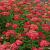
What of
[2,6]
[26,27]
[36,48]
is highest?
[2,6]

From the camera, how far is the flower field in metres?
2.80

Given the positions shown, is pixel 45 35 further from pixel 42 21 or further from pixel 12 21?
pixel 12 21

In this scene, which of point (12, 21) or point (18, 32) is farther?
point (12, 21)

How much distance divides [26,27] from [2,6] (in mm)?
740

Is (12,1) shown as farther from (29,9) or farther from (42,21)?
(42,21)

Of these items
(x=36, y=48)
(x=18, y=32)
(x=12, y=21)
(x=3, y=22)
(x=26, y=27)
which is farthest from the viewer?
(x=3, y=22)

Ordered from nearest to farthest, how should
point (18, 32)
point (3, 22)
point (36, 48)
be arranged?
1. point (36, 48)
2. point (18, 32)
3. point (3, 22)

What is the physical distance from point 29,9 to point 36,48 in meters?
1.20

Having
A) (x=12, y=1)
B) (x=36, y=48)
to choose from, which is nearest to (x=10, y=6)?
(x=12, y=1)

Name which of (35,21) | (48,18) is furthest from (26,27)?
(48,18)

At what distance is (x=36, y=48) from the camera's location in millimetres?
2816

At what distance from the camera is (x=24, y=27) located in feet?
10.3

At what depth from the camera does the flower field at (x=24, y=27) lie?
9.18ft

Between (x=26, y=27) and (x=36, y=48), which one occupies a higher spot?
(x=26, y=27)
